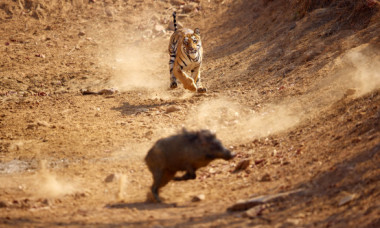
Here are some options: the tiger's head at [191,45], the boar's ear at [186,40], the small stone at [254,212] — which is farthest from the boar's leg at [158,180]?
the boar's ear at [186,40]

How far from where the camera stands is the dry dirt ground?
6676 mm

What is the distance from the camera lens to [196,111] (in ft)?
39.0

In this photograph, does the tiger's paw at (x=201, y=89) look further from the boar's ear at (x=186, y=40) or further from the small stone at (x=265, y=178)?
the small stone at (x=265, y=178)

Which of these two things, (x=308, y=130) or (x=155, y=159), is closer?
(x=155, y=159)

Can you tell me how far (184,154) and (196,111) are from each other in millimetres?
4763

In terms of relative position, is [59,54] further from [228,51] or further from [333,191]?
[333,191]

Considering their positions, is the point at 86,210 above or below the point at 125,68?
below

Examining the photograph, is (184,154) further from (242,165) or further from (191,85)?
(191,85)

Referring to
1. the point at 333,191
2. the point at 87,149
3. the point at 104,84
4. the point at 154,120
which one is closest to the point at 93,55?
the point at 104,84

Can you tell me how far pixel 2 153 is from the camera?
33.8 ft

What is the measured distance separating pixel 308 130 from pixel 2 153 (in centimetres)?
586

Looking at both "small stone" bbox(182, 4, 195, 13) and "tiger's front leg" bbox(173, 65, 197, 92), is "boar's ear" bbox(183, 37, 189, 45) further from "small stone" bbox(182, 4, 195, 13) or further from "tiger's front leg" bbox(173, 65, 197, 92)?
"small stone" bbox(182, 4, 195, 13)

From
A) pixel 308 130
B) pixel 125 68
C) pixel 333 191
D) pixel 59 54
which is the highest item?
pixel 59 54

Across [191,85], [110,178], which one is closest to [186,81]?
[191,85]
